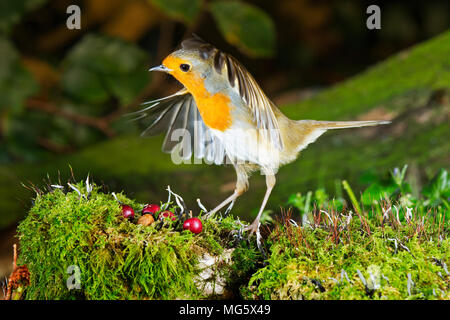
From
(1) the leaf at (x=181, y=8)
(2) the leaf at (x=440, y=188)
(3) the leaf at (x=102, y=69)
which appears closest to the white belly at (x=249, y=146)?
(2) the leaf at (x=440, y=188)

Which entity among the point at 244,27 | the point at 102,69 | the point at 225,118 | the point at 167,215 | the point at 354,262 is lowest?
the point at 354,262

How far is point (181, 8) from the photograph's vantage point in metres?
2.96

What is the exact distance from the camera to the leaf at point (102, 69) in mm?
3258

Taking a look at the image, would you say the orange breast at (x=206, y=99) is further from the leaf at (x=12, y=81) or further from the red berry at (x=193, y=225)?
the leaf at (x=12, y=81)

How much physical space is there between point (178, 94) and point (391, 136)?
1508mm

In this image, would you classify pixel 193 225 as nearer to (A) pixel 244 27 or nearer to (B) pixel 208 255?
(B) pixel 208 255

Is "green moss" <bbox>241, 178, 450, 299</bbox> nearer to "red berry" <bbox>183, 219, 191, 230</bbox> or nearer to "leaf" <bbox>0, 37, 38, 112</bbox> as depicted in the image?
"red berry" <bbox>183, 219, 191, 230</bbox>

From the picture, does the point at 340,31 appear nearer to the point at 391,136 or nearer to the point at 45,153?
the point at 391,136

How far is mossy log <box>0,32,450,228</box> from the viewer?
7.62 ft

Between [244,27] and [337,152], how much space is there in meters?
1.06

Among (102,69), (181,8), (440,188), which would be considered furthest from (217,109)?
(102,69)

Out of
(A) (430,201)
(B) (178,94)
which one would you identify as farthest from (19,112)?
(A) (430,201)

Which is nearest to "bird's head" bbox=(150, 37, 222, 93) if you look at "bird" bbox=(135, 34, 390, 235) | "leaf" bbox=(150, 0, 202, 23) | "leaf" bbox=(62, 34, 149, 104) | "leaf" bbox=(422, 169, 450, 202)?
"bird" bbox=(135, 34, 390, 235)

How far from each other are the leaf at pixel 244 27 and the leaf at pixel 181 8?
16cm
